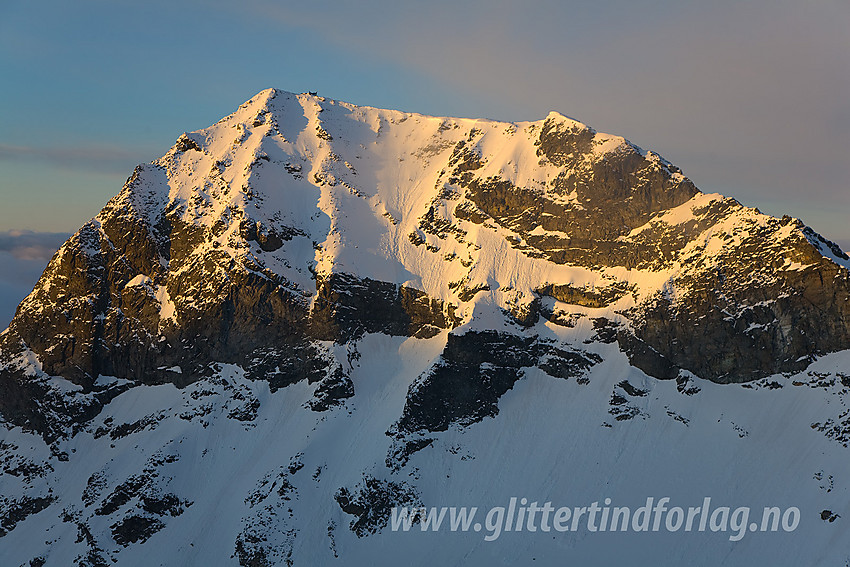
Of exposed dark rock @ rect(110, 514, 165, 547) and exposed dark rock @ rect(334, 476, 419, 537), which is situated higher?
exposed dark rock @ rect(334, 476, 419, 537)

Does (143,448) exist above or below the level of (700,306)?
below

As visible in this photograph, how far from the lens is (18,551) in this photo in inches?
7505

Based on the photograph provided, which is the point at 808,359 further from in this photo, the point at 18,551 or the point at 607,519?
the point at 18,551

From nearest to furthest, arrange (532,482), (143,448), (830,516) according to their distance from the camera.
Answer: (830,516)
(532,482)
(143,448)

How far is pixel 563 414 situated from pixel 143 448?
84.9 metres

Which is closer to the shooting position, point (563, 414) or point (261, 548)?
point (261, 548)

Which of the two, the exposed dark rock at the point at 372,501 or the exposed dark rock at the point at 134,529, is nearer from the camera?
the exposed dark rock at the point at 372,501

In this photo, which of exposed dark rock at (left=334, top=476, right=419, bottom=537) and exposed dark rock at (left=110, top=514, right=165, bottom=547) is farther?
exposed dark rock at (left=110, top=514, right=165, bottom=547)

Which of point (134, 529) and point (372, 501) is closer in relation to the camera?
point (372, 501)

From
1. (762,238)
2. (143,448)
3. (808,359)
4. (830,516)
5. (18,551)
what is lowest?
(18,551)

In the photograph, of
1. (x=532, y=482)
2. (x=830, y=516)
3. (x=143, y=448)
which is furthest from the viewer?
(x=143, y=448)

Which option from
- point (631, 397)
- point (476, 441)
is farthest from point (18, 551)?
point (631, 397)

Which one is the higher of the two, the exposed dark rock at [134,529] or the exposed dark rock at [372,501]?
the exposed dark rock at [372,501]

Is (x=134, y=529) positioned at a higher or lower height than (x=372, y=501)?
lower
